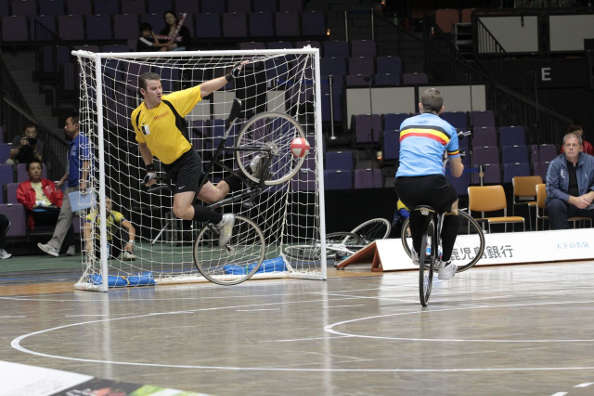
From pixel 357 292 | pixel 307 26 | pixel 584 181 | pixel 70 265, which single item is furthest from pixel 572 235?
pixel 307 26

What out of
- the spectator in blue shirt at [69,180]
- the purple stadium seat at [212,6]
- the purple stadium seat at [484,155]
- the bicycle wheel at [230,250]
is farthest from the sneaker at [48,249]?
the purple stadium seat at [212,6]

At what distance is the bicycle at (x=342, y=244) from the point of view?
12.0 m

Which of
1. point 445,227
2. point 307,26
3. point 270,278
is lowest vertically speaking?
point 270,278

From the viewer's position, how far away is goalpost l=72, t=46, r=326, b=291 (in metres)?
10.4

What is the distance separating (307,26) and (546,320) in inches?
547

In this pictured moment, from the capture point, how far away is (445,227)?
325 inches

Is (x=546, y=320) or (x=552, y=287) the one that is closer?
(x=546, y=320)

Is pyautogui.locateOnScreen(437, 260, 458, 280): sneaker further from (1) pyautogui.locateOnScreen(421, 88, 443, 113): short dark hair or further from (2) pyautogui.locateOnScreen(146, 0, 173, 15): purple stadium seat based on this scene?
(2) pyautogui.locateOnScreen(146, 0, 173, 15): purple stadium seat

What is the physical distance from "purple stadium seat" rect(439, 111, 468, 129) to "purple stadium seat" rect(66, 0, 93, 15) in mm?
7625

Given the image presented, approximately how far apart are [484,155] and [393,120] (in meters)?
1.63

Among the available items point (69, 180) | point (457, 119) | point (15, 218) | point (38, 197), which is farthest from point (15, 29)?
point (457, 119)

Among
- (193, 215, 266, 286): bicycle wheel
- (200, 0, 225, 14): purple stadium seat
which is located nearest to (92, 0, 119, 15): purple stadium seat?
(200, 0, 225, 14): purple stadium seat

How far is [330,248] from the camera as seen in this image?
12.4 meters

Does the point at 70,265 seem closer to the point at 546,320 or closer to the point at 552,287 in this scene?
the point at 552,287
